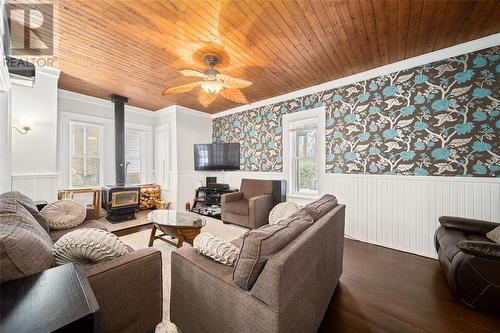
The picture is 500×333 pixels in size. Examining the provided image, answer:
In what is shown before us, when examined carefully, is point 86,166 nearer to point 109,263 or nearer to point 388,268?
point 109,263

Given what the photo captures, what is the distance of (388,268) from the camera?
233cm

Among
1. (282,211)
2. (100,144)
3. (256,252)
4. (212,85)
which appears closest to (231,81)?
(212,85)

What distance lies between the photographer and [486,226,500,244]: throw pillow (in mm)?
1872

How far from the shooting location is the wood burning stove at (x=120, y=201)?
3975 mm

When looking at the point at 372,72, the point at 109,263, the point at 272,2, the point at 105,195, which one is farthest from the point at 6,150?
the point at 372,72

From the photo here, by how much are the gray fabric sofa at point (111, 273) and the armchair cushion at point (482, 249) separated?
2.42 metres

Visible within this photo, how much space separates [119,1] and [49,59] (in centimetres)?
197

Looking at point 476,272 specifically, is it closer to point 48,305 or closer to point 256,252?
point 256,252

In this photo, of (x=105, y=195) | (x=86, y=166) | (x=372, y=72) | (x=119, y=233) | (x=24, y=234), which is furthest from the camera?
(x=86, y=166)

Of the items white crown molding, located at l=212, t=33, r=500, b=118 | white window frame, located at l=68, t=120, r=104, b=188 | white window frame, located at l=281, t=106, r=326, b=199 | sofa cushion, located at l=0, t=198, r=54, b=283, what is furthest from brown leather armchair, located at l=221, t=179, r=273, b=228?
white window frame, located at l=68, t=120, r=104, b=188

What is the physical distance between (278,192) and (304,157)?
2.88 feet

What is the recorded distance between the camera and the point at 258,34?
225 cm

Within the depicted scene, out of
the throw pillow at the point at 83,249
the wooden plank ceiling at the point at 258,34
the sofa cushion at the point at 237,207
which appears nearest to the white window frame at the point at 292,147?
the wooden plank ceiling at the point at 258,34

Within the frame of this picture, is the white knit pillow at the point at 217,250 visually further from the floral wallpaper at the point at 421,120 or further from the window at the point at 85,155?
the window at the point at 85,155
